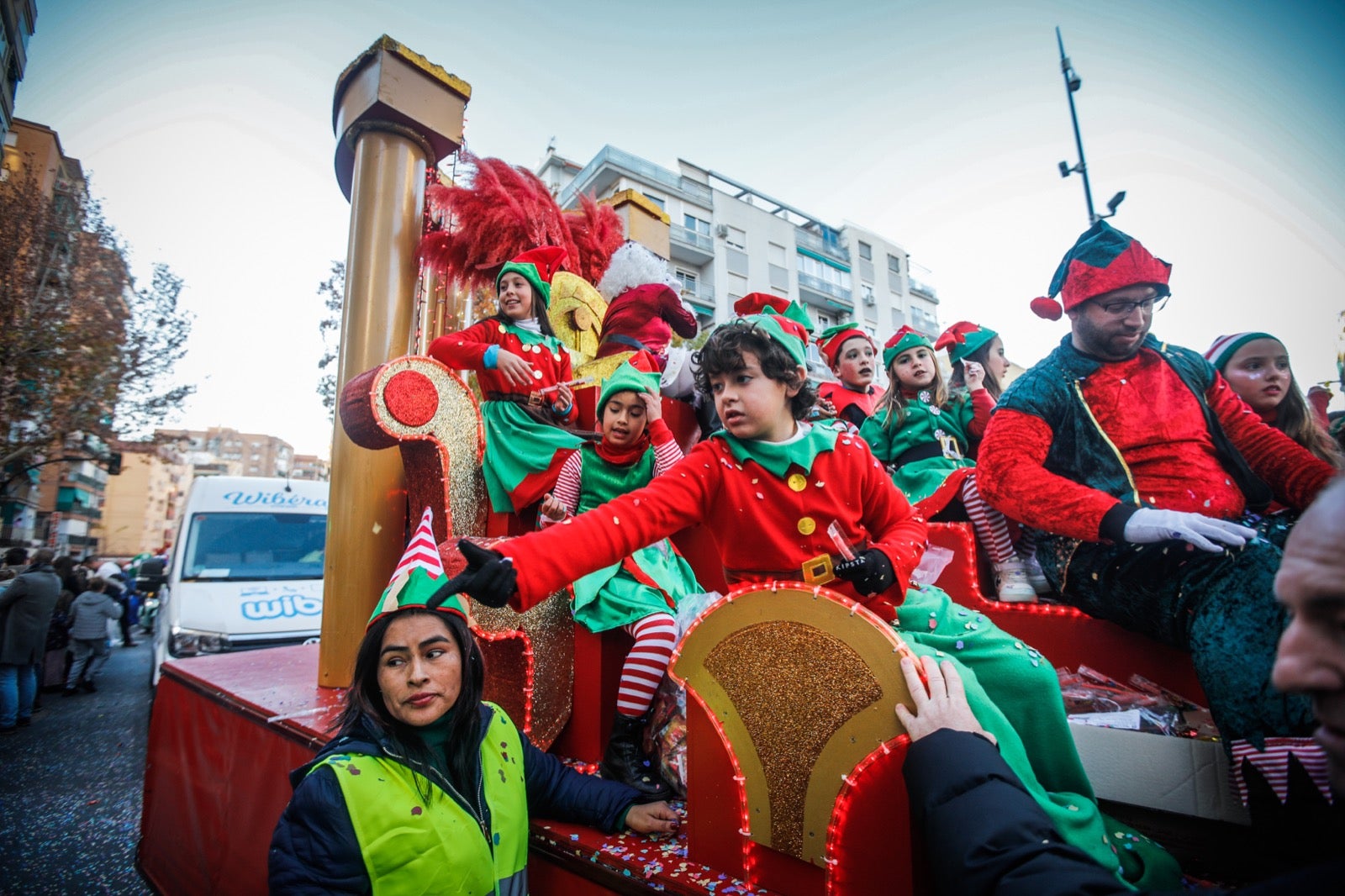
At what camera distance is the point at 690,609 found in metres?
2.43

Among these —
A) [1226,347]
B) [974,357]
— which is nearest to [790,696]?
[1226,347]

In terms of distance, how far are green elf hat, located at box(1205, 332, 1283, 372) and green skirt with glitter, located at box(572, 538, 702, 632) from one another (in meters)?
1.88

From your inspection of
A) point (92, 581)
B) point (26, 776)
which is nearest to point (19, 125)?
point (92, 581)

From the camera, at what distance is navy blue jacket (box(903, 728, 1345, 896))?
30.8 inches

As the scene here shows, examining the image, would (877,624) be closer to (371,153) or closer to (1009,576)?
(1009,576)

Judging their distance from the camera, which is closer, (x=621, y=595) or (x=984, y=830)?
(x=984, y=830)

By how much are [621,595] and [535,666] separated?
41 centimetres

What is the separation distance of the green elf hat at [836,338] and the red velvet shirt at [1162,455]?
1.78 metres

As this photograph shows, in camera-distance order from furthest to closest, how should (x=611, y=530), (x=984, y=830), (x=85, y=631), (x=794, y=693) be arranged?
(x=85, y=631) → (x=611, y=530) → (x=794, y=693) → (x=984, y=830)

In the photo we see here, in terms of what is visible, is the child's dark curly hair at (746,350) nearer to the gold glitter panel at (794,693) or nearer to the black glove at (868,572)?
the black glove at (868,572)

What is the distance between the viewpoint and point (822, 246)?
26266 millimetres

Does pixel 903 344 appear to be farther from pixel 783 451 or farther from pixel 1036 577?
pixel 783 451

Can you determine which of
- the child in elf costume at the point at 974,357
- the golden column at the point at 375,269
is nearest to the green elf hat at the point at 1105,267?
the child in elf costume at the point at 974,357

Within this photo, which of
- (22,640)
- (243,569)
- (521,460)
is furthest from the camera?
(243,569)
